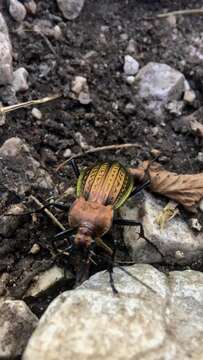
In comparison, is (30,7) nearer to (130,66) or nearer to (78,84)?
(78,84)

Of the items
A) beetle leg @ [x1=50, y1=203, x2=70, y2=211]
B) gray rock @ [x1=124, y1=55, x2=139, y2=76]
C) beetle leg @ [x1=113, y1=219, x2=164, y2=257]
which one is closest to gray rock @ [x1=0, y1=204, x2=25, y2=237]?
beetle leg @ [x1=50, y1=203, x2=70, y2=211]

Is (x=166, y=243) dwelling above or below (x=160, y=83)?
below

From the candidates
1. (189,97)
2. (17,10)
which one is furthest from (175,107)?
(17,10)

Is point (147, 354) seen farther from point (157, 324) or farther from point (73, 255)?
point (73, 255)

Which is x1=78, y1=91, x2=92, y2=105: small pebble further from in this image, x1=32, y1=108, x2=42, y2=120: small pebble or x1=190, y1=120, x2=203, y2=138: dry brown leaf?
x1=190, y1=120, x2=203, y2=138: dry brown leaf

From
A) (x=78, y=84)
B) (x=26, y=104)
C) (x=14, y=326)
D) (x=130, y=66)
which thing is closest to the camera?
(x=14, y=326)

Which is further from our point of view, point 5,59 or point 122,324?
point 5,59
